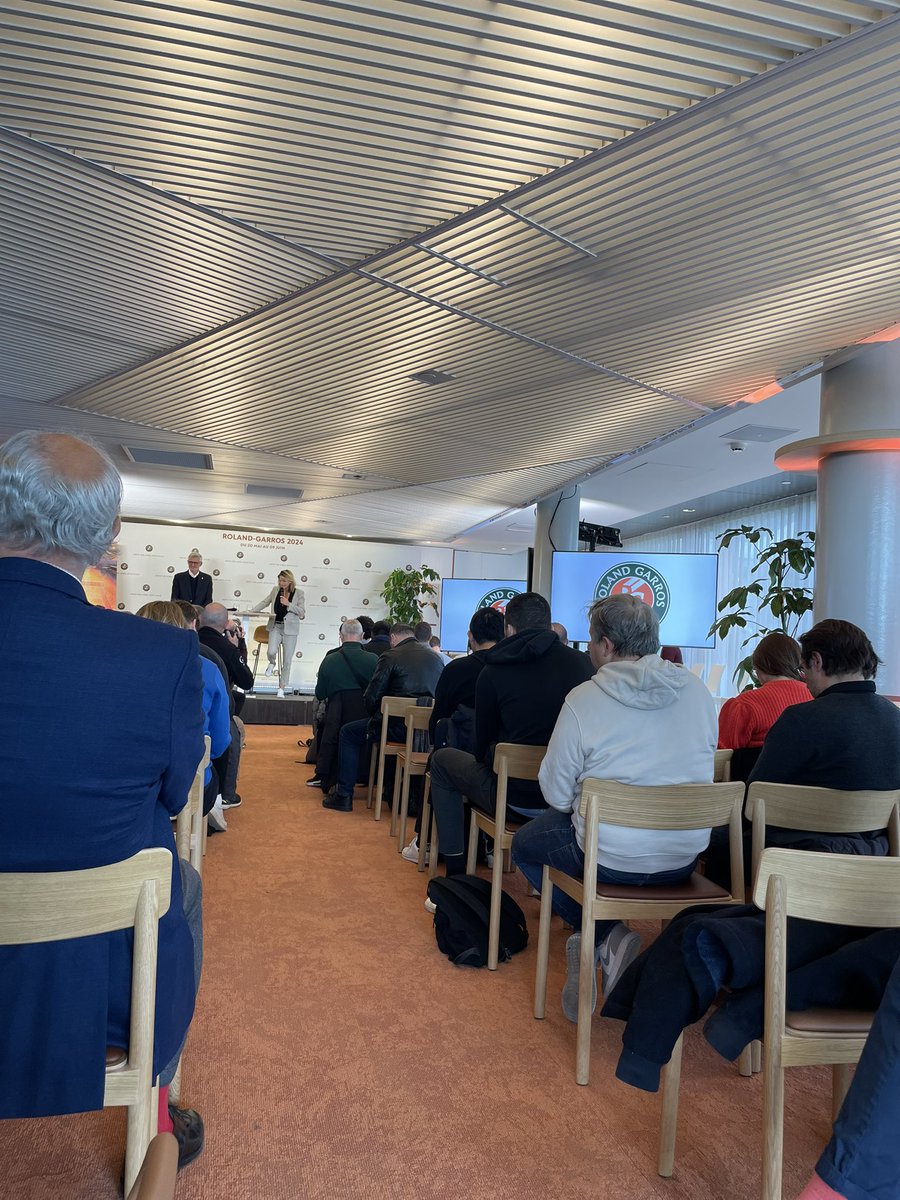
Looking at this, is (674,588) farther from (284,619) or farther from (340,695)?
(284,619)

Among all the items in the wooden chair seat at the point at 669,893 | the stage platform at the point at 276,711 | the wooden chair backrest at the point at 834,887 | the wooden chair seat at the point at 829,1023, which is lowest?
the stage platform at the point at 276,711

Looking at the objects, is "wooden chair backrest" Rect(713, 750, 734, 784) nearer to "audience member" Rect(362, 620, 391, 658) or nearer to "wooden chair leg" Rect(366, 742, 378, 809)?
"wooden chair leg" Rect(366, 742, 378, 809)

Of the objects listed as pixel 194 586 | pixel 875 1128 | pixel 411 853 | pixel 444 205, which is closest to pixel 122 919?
pixel 875 1128

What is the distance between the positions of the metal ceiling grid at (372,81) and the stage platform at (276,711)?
8898mm

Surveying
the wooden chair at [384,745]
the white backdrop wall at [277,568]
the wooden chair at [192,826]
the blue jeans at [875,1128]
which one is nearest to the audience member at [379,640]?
the wooden chair at [384,745]

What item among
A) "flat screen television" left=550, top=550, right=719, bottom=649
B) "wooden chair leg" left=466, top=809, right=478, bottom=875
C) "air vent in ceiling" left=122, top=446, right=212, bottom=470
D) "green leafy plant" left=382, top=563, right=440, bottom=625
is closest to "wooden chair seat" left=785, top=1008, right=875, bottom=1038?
"wooden chair leg" left=466, top=809, right=478, bottom=875

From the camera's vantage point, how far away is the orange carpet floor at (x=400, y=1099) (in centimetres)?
205

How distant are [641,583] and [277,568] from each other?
26.8ft

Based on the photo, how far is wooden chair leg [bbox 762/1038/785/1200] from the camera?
1706 mm

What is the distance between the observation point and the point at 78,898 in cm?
135

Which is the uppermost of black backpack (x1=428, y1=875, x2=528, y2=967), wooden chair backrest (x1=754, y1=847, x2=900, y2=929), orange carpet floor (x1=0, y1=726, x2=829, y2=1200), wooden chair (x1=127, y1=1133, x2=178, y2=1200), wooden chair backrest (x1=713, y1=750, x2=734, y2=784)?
wooden chair (x1=127, y1=1133, x2=178, y2=1200)

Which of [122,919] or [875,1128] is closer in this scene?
[875,1128]

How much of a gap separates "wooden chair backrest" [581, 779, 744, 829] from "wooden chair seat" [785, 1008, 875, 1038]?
766 mm

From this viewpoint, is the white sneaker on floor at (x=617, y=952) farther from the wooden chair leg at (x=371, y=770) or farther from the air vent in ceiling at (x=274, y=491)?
the air vent in ceiling at (x=274, y=491)
